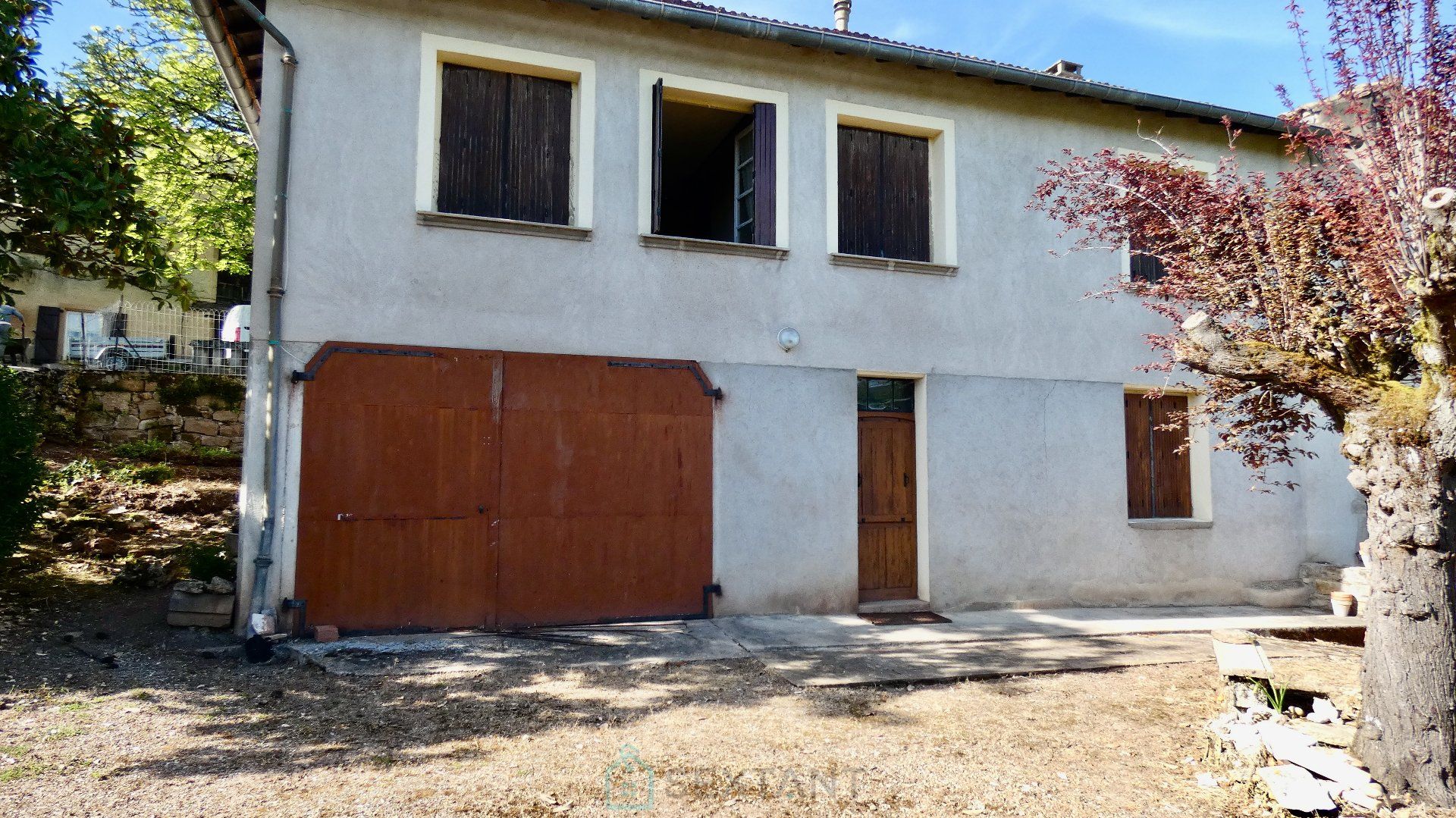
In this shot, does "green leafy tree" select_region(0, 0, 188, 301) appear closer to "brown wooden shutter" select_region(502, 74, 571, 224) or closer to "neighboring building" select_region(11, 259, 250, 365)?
"brown wooden shutter" select_region(502, 74, 571, 224)

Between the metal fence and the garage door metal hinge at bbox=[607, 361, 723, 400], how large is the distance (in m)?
8.51

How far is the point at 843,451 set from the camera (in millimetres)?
8055

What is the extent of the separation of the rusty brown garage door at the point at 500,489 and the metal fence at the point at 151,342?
7.73 meters

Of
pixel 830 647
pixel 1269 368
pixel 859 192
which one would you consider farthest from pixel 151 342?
pixel 1269 368

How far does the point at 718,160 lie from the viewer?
10.5m

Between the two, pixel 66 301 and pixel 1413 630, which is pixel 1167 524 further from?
pixel 66 301

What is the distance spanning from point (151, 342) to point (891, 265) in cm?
1427

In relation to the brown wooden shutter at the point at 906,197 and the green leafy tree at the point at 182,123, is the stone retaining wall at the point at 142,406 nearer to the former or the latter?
the green leafy tree at the point at 182,123

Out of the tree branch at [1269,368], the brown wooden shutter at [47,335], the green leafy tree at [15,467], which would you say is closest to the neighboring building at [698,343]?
the green leafy tree at [15,467]

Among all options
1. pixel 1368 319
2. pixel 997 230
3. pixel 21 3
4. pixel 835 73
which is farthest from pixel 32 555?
pixel 1368 319

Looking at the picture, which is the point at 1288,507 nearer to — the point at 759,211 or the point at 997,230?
the point at 997,230

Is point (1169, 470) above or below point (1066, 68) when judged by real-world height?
below

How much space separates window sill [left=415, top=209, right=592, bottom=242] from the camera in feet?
22.9

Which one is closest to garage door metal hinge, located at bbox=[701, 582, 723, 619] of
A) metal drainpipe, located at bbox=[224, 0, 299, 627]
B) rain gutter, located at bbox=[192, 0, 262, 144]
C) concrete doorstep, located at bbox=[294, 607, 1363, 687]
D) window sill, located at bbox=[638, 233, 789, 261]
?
concrete doorstep, located at bbox=[294, 607, 1363, 687]
